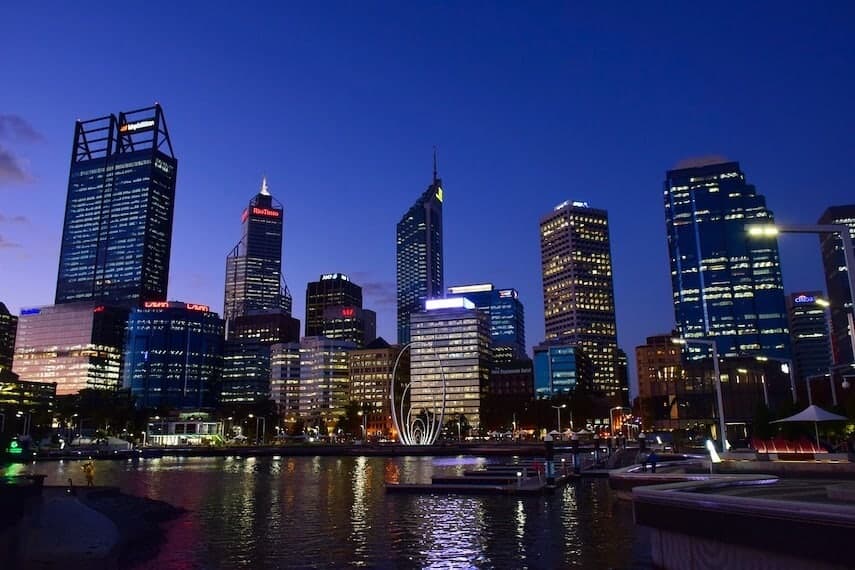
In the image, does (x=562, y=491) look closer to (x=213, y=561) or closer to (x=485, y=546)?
(x=485, y=546)

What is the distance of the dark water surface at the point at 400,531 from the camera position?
24.1m

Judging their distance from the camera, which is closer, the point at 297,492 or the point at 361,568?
the point at 361,568

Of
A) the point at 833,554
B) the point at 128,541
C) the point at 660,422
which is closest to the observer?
the point at 833,554

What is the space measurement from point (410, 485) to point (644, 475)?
22.2 m

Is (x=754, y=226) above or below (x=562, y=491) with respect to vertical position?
above

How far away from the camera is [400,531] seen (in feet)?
103

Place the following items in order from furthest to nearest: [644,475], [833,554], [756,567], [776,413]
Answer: [776,413] < [644,475] < [756,567] < [833,554]

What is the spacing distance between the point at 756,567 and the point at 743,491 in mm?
3951

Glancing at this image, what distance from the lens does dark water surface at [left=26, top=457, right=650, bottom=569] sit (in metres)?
24.1

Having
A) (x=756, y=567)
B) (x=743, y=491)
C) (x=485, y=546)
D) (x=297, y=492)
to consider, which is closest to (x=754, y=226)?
(x=743, y=491)

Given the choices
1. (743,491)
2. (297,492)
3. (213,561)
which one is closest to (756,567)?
(743,491)

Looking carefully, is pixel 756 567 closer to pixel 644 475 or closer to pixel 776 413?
pixel 644 475

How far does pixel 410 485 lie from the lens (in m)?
52.5

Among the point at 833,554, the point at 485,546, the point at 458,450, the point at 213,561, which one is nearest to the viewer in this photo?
the point at 833,554
